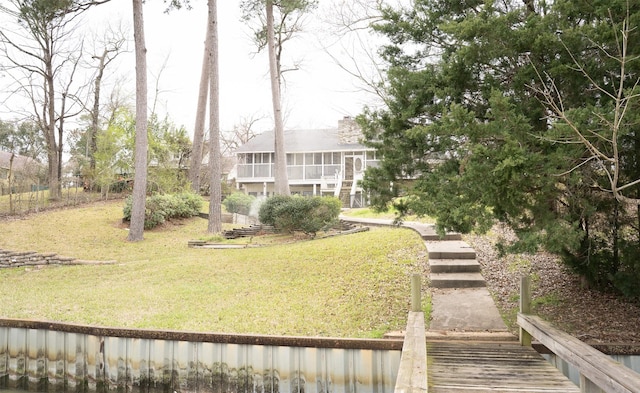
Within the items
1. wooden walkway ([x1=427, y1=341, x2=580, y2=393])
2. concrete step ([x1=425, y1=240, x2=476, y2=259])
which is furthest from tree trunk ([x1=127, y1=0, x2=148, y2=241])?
wooden walkway ([x1=427, y1=341, x2=580, y2=393])

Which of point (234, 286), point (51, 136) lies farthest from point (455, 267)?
point (51, 136)

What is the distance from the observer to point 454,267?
891cm

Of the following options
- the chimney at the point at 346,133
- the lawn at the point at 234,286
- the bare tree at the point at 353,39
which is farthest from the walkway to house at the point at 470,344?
the chimney at the point at 346,133

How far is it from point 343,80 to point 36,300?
1006cm

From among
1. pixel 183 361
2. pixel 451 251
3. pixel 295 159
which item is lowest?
pixel 183 361

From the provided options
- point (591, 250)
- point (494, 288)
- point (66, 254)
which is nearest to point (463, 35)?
point (591, 250)

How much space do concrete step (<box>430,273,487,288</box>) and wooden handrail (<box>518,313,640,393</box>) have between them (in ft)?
12.2

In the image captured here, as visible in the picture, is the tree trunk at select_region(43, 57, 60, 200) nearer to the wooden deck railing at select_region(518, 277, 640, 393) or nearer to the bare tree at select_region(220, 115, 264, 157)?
the bare tree at select_region(220, 115, 264, 157)

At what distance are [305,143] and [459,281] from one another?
83.9 feet

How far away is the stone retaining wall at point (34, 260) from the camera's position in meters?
13.9

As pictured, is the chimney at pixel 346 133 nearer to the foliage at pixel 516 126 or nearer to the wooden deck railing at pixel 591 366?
the foliage at pixel 516 126

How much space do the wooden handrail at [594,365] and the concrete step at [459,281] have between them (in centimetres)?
372

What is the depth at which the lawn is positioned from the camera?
761cm

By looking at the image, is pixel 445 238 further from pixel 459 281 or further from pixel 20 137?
pixel 20 137
